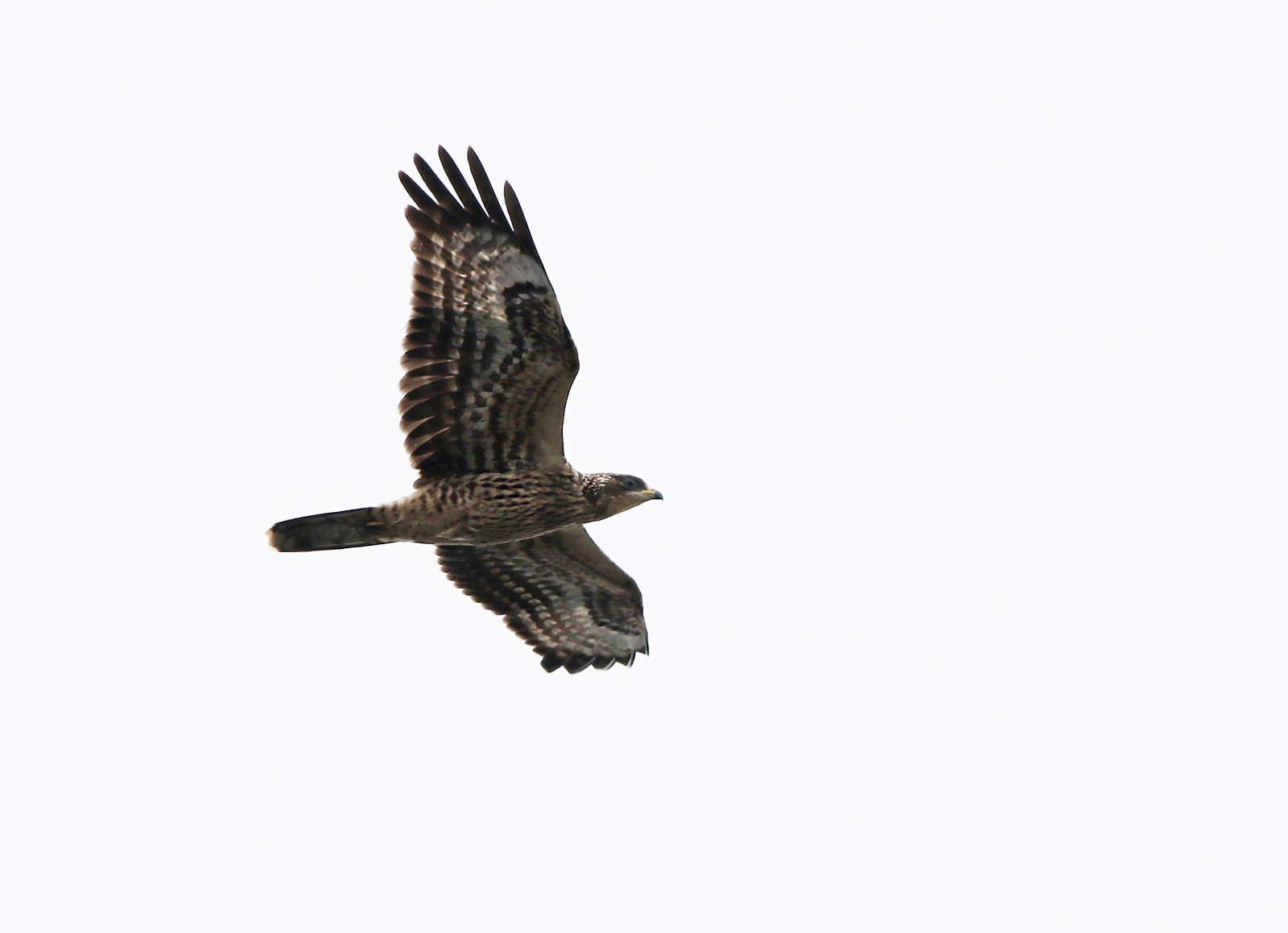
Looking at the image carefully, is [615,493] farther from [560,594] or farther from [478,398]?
[560,594]

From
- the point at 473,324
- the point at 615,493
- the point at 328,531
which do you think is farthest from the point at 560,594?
the point at 473,324

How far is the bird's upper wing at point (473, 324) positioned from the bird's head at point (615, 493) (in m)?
0.79

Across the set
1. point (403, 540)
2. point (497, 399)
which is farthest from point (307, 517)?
point (497, 399)

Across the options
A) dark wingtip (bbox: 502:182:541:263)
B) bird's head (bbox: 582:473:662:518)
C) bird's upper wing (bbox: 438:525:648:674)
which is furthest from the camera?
bird's upper wing (bbox: 438:525:648:674)

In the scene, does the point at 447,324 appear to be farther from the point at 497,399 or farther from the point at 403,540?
the point at 403,540

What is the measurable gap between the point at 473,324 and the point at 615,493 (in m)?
1.84

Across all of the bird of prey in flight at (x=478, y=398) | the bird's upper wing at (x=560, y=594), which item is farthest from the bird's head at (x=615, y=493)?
the bird's upper wing at (x=560, y=594)

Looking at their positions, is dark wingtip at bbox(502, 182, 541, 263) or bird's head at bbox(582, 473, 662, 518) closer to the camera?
dark wingtip at bbox(502, 182, 541, 263)

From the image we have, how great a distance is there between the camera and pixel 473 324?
13.2 metres

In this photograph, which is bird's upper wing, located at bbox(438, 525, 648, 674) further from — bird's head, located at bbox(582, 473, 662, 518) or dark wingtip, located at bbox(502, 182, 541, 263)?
dark wingtip, located at bbox(502, 182, 541, 263)

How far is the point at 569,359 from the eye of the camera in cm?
1331

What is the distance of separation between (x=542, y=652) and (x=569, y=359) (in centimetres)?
334

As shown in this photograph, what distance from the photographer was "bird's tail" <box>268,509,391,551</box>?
44.4 feet

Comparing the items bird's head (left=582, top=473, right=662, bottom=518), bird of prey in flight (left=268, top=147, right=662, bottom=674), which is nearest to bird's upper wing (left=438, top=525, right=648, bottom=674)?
bird of prey in flight (left=268, top=147, right=662, bottom=674)
